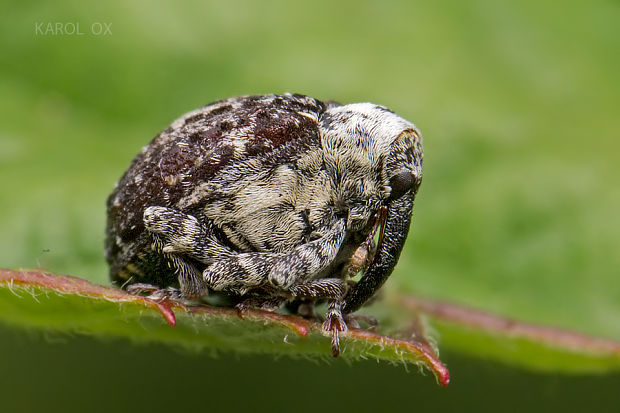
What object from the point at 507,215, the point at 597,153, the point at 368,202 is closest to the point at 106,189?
the point at 368,202

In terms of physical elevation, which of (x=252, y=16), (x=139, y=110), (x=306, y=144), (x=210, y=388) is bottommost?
(x=210, y=388)

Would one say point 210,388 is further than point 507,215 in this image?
No

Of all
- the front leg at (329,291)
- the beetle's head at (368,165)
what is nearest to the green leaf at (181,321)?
the front leg at (329,291)

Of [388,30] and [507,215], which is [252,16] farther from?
[507,215]

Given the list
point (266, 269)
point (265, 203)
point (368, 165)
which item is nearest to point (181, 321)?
point (266, 269)

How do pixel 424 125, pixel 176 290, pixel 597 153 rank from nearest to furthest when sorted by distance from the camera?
1. pixel 176 290
2. pixel 597 153
3. pixel 424 125
